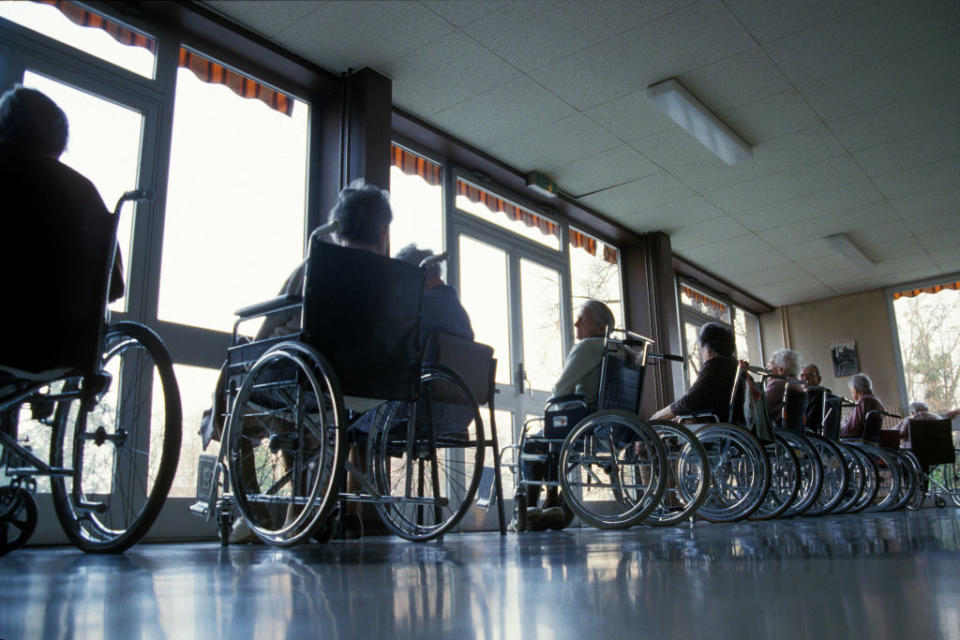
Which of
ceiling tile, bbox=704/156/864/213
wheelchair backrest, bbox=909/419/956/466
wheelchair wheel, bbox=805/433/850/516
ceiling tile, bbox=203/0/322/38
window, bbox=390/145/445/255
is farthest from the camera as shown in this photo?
wheelchair backrest, bbox=909/419/956/466

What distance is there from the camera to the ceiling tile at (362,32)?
11.5 feet

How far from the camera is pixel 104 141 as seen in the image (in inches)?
129

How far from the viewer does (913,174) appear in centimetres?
553

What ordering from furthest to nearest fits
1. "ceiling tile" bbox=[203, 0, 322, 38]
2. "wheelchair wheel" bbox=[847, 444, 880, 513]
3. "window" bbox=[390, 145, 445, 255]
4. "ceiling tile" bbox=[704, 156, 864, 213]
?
"ceiling tile" bbox=[704, 156, 864, 213]
"wheelchair wheel" bbox=[847, 444, 880, 513]
"window" bbox=[390, 145, 445, 255]
"ceiling tile" bbox=[203, 0, 322, 38]

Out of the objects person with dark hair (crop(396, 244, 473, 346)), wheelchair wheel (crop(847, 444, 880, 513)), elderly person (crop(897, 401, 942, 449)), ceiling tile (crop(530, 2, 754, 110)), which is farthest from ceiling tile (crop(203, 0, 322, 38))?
elderly person (crop(897, 401, 942, 449))

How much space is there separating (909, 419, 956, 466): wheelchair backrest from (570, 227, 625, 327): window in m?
2.71

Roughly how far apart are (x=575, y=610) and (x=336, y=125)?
12.7 ft

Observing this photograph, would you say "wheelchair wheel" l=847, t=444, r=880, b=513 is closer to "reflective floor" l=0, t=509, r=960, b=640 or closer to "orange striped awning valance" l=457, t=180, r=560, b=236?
"orange striped awning valance" l=457, t=180, r=560, b=236

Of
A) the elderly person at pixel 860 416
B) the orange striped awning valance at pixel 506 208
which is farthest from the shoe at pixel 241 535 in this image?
A: the elderly person at pixel 860 416

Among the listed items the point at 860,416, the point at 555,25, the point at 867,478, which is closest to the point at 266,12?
the point at 555,25

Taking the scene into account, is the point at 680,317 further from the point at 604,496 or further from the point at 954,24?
the point at 954,24

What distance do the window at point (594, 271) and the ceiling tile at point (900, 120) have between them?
2.19m

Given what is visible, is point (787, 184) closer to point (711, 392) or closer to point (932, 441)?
point (932, 441)

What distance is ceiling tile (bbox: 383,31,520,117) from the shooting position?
384 cm
